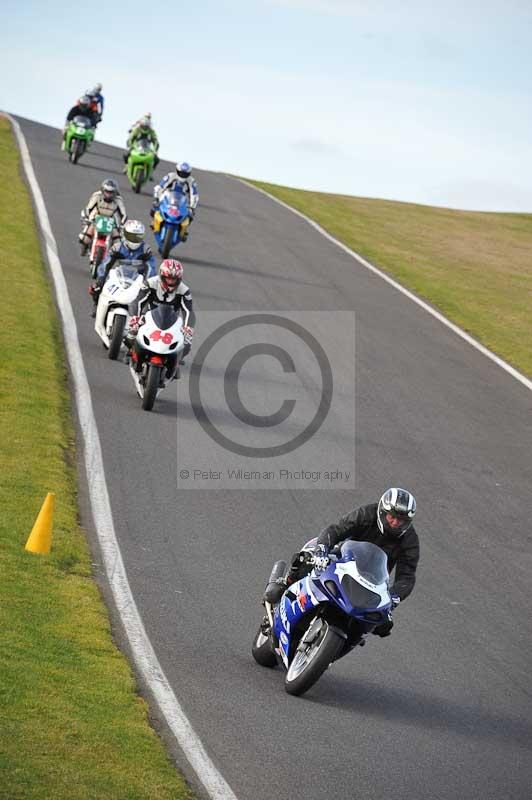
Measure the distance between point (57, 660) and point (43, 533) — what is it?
243 centimetres

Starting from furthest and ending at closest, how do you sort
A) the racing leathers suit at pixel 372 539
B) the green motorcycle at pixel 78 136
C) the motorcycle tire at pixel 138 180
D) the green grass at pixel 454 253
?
the green motorcycle at pixel 78 136, the motorcycle tire at pixel 138 180, the green grass at pixel 454 253, the racing leathers suit at pixel 372 539

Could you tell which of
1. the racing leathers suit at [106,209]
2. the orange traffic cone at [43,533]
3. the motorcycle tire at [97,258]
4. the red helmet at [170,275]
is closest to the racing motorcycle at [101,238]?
the motorcycle tire at [97,258]

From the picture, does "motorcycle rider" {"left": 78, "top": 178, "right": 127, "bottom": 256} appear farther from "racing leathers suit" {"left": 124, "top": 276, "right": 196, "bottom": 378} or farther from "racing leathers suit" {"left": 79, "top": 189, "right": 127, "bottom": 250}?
"racing leathers suit" {"left": 124, "top": 276, "right": 196, "bottom": 378}

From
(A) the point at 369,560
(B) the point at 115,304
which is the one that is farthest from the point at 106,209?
(A) the point at 369,560

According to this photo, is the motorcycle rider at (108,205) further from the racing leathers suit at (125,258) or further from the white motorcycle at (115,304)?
the white motorcycle at (115,304)

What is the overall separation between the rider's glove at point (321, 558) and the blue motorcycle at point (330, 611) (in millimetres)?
38

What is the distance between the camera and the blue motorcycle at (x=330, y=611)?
943cm

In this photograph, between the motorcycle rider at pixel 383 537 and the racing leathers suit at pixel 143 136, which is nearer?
the motorcycle rider at pixel 383 537

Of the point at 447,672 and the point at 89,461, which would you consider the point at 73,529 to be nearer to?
the point at 89,461

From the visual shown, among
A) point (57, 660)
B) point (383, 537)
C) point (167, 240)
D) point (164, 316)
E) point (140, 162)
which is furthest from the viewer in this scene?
point (140, 162)

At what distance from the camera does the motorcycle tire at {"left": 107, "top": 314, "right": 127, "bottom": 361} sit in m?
19.6

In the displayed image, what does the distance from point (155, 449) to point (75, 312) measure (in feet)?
23.0

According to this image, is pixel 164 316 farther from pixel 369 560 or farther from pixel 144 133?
pixel 144 133

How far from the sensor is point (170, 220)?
28.4 metres
